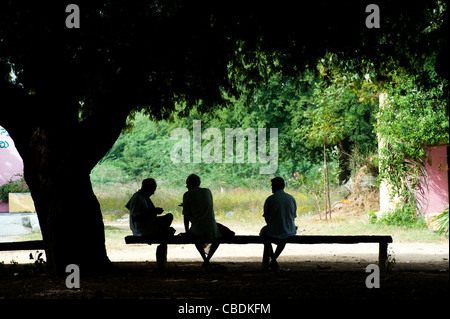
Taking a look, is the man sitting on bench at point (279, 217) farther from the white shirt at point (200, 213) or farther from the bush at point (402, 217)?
the bush at point (402, 217)

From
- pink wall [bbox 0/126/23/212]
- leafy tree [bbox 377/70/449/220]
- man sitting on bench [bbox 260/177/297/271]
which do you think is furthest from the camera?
pink wall [bbox 0/126/23/212]

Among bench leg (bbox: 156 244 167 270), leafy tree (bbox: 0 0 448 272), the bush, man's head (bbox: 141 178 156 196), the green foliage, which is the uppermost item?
leafy tree (bbox: 0 0 448 272)

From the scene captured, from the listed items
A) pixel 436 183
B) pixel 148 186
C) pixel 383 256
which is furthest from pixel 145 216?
pixel 436 183

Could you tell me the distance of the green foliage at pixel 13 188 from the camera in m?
24.5

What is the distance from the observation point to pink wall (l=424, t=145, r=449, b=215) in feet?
62.7

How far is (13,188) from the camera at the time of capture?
24547 millimetres

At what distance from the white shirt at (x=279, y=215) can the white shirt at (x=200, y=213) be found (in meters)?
0.88

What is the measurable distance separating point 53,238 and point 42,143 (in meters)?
1.47

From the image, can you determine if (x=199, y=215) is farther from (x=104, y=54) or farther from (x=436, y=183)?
(x=436, y=183)

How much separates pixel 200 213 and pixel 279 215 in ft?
4.16

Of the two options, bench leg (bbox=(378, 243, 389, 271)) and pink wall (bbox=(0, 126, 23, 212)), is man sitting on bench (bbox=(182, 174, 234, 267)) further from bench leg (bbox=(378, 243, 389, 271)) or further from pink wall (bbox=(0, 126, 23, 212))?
pink wall (bbox=(0, 126, 23, 212))

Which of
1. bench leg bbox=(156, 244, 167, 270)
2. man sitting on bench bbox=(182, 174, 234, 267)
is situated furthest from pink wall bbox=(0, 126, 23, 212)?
man sitting on bench bbox=(182, 174, 234, 267)

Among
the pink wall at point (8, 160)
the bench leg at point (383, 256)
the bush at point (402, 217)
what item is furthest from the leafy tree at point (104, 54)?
the pink wall at point (8, 160)

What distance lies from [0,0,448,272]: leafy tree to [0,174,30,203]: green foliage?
43.9 ft
